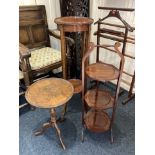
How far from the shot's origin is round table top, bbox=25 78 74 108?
1.27 m

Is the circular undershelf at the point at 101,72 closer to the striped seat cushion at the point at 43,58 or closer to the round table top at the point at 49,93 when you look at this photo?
the round table top at the point at 49,93

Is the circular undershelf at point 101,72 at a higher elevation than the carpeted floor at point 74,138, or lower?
higher

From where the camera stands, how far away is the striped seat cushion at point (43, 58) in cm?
189

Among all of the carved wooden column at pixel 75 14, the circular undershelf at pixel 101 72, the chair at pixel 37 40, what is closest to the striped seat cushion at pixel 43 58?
the chair at pixel 37 40

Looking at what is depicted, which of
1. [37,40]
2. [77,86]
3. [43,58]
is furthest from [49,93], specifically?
[37,40]

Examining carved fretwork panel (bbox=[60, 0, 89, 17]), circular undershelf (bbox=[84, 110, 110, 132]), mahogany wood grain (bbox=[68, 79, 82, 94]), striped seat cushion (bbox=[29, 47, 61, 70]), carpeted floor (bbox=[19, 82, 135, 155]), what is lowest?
carpeted floor (bbox=[19, 82, 135, 155])

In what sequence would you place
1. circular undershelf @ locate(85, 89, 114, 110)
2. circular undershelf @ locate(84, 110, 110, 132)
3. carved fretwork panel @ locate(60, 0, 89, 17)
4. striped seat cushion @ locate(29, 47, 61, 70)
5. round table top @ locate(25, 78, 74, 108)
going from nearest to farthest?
round table top @ locate(25, 78, 74, 108) < circular undershelf @ locate(85, 89, 114, 110) < circular undershelf @ locate(84, 110, 110, 132) < striped seat cushion @ locate(29, 47, 61, 70) < carved fretwork panel @ locate(60, 0, 89, 17)

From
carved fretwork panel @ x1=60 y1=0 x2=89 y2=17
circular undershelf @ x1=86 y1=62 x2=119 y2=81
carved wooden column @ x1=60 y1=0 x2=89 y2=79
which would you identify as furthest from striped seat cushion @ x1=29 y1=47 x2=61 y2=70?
circular undershelf @ x1=86 y1=62 x2=119 y2=81

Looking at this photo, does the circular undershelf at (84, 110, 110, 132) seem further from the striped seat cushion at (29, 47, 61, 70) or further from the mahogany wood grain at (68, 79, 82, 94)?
the striped seat cushion at (29, 47, 61, 70)

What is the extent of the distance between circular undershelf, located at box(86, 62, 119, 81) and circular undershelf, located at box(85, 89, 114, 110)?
1.00 ft

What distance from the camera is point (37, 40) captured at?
2238mm

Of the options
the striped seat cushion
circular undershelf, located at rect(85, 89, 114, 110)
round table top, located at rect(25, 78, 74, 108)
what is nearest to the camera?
round table top, located at rect(25, 78, 74, 108)

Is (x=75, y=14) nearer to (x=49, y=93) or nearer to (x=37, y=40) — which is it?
(x=37, y=40)
